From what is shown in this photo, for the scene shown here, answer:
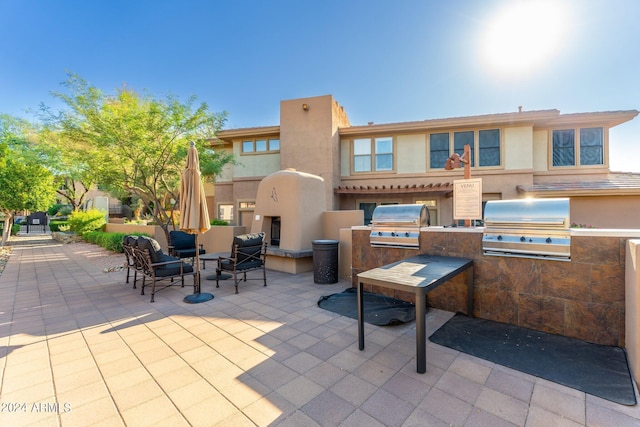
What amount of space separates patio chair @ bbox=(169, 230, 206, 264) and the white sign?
717 centimetres

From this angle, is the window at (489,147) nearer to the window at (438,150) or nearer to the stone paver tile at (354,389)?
the window at (438,150)

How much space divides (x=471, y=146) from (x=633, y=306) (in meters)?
10.0

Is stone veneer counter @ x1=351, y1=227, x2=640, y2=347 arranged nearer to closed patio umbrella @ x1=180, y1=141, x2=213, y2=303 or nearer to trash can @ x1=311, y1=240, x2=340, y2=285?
trash can @ x1=311, y1=240, x2=340, y2=285

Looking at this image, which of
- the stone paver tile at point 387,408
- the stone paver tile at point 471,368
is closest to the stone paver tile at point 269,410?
the stone paver tile at point 387,408

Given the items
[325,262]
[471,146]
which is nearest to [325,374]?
[325,262]

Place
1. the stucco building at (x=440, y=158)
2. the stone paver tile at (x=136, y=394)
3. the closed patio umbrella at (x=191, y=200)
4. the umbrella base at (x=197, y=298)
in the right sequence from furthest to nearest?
the stucco building at (x=440, y=158) < the closed patio umbrella at (x=191, y=200) < the umbrella base at (x=197, y=298) < the stone paver tile at (x=136, y=394)

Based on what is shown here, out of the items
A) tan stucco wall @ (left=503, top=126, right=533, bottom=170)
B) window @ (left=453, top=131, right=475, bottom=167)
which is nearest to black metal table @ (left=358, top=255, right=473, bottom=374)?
window @ (left=453, top=131, right=475, bottom=167)

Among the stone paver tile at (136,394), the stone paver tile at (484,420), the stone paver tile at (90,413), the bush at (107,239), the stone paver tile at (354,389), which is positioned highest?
the bush at (107,239)

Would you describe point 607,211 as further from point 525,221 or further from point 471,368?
point 471,368

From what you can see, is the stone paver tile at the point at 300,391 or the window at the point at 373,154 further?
the window at the point at 373,154

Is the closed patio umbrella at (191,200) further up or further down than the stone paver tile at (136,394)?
further up

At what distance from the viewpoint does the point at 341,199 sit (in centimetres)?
1259

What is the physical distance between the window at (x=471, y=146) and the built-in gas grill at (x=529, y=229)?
831cm

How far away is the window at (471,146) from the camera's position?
434 inches
